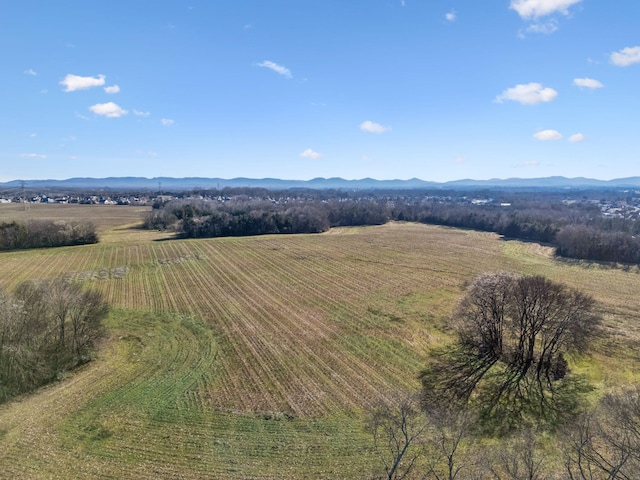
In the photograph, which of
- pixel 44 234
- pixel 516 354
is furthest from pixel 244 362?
pixel 44 234

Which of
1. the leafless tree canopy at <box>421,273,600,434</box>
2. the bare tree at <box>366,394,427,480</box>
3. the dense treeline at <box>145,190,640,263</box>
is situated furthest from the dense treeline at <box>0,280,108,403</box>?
the dense treeline at <box>145,190,640,263</box>

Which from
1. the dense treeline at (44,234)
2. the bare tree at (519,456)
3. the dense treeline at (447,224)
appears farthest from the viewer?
the dense treeline at (44,234)

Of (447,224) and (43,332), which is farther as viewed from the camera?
(447,224)

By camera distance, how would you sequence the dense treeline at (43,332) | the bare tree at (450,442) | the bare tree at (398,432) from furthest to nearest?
the dense treeline at (43,332)
the bare tree at (398,432)
the bare tree at (450,442)

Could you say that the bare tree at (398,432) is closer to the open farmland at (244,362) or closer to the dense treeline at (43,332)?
the open farmland at (244,362)

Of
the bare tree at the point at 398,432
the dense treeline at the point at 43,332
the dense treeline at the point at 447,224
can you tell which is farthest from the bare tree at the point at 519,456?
the dense treeline at the point at 447,224

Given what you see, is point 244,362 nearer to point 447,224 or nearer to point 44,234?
point 44,234
